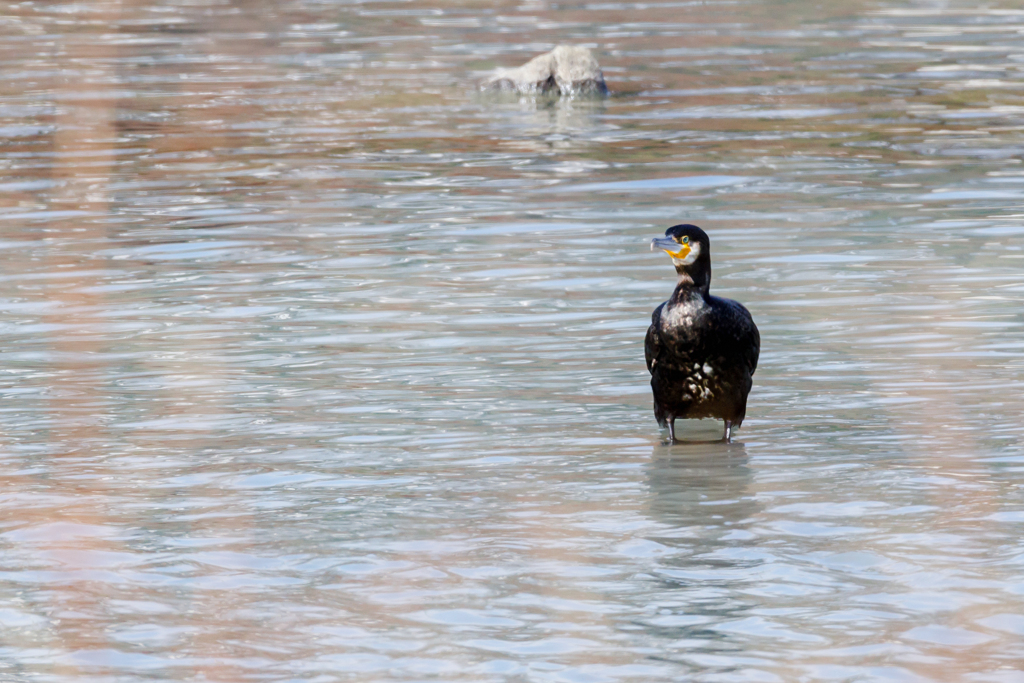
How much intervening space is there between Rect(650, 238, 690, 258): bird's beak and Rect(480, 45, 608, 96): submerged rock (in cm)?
1272

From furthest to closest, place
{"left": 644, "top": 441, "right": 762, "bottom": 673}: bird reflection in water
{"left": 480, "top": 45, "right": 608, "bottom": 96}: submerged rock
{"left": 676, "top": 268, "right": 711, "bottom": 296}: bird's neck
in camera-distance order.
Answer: {"left": 480, "top": 45, "right": 608, "bottom": 96}: submerged rock
{"left": 676, "top": 268, "right": 711, "bottom": 296}: bird's neck
{"left": 644, "top": 441, "right": 762, "bottom": 673}: bird reflection in water

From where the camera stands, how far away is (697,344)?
707cm

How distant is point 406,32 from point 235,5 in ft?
20.0

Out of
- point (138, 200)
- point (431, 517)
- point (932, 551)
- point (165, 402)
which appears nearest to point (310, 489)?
point (431, 517)

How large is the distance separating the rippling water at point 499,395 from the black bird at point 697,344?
29 cm

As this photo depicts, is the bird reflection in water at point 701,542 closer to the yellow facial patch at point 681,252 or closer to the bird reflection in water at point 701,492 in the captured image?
the bird reflection in water at point 701,492

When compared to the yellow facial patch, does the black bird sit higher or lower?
lower

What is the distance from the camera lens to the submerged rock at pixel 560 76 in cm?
1973

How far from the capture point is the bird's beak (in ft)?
23.4

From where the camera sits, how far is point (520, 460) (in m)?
7.21

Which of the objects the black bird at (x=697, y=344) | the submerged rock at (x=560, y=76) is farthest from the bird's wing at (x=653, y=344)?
the submerged rock at (x=560, y=76)

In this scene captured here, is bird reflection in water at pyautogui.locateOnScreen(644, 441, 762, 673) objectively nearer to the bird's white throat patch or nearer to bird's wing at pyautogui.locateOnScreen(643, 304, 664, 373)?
bird's wing at pyautogui.locateOnScreen(643, 304, 664, 373)

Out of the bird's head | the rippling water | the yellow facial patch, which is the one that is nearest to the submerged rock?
the rippling water

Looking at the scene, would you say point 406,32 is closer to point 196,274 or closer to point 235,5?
point 235,5
